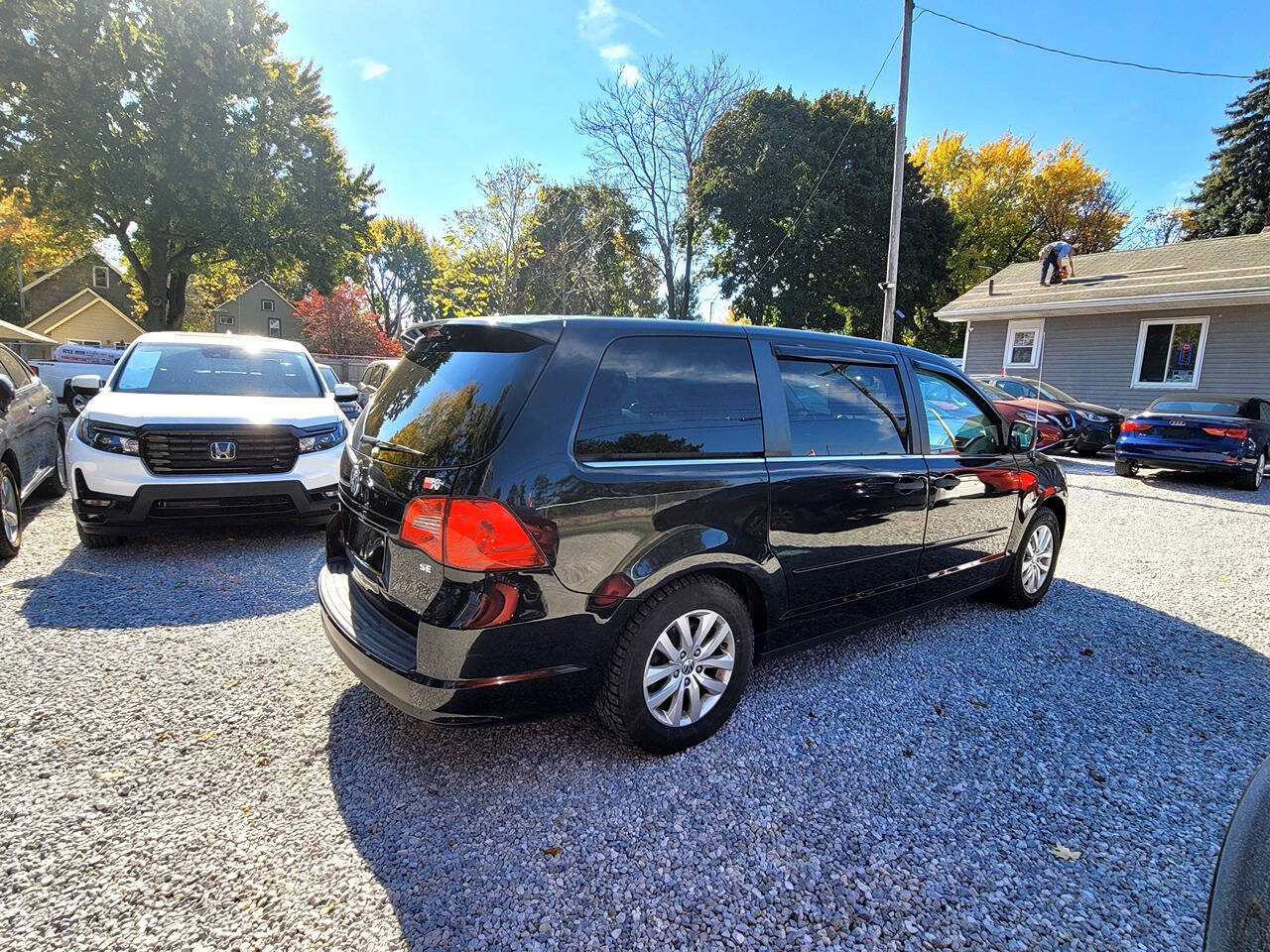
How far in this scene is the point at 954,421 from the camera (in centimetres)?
375

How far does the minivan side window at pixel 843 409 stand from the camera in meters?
2.90

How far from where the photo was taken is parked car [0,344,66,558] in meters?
4.57

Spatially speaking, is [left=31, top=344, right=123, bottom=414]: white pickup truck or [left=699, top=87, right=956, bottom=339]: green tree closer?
[left=31, top=344, right=123, bottom=414]: white pickup truck

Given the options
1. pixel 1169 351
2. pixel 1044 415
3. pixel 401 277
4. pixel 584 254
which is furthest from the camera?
pixel 401 277

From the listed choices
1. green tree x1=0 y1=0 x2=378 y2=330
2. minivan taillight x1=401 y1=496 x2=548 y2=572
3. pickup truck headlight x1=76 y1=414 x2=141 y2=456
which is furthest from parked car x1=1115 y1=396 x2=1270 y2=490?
green tree x1=0 y1=0 x2=378 y2=330

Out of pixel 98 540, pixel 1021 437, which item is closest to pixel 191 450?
pixel 98 540

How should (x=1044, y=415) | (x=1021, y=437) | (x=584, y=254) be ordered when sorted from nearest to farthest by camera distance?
(x=1021, y=437) < (x=1044, y=415) < (x=584, y=254)

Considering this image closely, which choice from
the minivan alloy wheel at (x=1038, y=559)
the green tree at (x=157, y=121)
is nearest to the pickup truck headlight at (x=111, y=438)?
the minivan alloy wheel at (x=1038, y=559)

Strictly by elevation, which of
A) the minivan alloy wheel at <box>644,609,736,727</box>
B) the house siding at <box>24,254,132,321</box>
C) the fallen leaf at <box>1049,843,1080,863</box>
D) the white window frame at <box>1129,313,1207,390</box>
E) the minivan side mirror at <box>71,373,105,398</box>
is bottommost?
the fallen leaf at <box>1049,843,1080,863</box>

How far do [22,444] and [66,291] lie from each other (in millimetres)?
53822

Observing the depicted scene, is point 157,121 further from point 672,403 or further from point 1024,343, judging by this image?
point 1024,343

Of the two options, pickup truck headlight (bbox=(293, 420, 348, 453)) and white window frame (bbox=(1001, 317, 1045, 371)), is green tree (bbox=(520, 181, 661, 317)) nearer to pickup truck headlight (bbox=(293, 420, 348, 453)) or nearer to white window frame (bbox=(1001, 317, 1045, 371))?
white window frame (bbox=(1001, 317, 1045, 371))

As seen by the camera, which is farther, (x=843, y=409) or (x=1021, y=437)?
(x=1021, y=437)

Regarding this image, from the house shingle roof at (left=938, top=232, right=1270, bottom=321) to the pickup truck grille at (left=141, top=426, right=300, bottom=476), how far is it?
1698 cm
